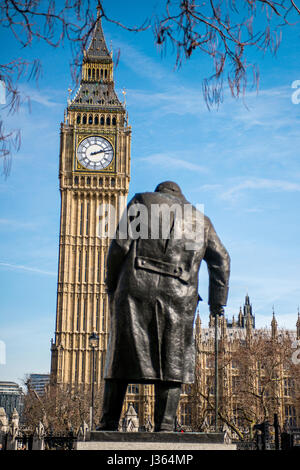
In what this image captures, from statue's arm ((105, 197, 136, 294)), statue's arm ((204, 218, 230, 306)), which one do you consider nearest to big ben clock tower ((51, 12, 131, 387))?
statue's arm ((204, 218, 230, 306))

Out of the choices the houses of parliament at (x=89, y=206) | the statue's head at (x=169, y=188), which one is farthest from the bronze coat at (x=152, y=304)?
the houses of parliament at (x=89, y=206)

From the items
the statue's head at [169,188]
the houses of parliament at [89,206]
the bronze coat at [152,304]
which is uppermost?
the houses of parliament at [89,206]

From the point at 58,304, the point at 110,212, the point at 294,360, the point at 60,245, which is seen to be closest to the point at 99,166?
the point at 110,212

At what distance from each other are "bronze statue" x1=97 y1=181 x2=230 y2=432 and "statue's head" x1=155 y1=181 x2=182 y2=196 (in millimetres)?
184

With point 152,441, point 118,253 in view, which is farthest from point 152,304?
point 152,441

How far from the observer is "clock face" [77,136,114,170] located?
56312mm

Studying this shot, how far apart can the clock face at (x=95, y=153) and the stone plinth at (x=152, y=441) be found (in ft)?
171

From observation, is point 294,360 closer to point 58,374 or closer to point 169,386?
point 58,374

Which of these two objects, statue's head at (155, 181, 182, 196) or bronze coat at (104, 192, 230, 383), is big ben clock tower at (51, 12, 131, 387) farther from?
bronze coat at (104, 192, 230, 383)

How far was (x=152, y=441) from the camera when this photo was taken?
204 inches

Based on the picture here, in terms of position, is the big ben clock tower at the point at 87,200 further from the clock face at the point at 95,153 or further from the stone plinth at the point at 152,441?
the stone plinth at the point at 152,441

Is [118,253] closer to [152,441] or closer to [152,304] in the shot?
[152,304]

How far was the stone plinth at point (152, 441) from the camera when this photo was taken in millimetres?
5105

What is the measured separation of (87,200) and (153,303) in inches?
2055
